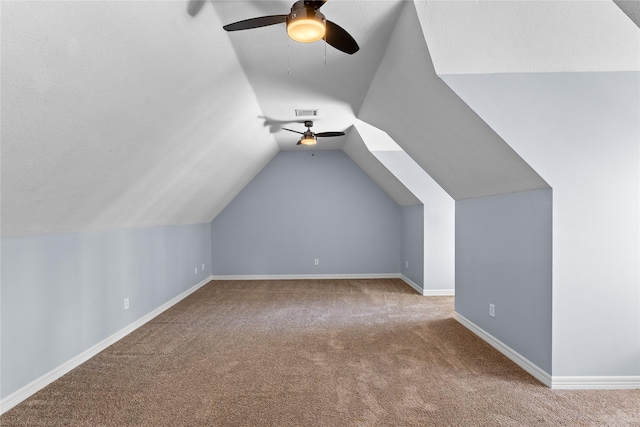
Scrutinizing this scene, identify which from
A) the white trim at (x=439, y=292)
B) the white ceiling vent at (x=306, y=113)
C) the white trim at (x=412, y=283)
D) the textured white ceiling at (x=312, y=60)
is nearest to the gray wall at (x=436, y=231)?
the white trim at (x=439, y=292)

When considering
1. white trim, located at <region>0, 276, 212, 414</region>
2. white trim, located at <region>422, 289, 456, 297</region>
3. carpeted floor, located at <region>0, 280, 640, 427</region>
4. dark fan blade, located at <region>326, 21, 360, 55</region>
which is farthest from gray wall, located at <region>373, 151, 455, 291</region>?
white trim, located at <region>0, 276, 212, 414</region>

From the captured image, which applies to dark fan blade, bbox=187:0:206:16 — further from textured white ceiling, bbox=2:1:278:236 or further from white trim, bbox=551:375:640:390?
white trim, bbox=551:375:640:390

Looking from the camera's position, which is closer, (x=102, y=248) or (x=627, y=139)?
(x=627, y=139)

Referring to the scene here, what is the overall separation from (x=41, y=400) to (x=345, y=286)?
16.4 feet

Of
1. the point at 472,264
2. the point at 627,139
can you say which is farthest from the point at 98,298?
the point at 627,139

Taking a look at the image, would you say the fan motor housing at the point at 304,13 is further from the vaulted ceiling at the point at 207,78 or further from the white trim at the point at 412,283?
the white trim at the point at 412,283

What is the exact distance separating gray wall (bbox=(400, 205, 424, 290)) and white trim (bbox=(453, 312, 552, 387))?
6.71 ft

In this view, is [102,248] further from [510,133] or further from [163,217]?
[510,133]

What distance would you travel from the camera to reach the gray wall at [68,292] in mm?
2748

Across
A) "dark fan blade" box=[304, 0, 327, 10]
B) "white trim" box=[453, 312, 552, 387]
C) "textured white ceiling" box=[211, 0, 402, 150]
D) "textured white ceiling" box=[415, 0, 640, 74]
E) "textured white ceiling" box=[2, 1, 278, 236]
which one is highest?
"textured white ceiling" box=[211, 0, 402, 150]

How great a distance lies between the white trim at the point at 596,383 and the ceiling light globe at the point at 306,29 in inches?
120

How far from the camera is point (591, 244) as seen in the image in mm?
2939

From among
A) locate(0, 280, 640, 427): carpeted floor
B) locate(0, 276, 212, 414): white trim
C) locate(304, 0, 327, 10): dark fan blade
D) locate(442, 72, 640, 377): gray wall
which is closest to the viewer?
locate(304, 0, 327, 10): dark fan blade

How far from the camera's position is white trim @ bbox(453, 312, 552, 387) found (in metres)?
3.02
